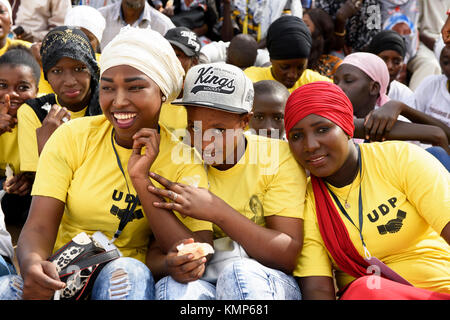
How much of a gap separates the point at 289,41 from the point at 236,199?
2588 millimetres

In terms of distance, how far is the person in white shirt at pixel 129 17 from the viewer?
6027 mm

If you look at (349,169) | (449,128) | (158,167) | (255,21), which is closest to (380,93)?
(449,128)

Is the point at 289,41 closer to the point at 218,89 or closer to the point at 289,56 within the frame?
the point at 289,56

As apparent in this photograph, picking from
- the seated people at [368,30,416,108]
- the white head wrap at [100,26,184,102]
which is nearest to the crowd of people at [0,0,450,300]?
the white head wrap at [100,26,184,102]

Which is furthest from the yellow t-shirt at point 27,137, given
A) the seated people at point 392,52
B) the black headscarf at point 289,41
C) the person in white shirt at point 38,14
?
the seated people at point 392,52

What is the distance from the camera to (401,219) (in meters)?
2.58

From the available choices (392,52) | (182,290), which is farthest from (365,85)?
(182,290)

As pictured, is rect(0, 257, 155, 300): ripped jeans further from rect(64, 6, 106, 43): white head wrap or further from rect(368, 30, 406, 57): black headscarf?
rect(368, 30, 406, 57): black headscarf

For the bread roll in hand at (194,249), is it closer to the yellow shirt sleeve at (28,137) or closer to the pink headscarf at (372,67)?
the yellow shirt sleeve at (28,137)

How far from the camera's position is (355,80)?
13.8 ft

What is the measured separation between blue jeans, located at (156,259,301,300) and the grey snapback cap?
852mm

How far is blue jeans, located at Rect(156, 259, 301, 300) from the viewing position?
2199 mm

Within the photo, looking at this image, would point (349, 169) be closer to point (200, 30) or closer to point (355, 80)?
point (355, 80)

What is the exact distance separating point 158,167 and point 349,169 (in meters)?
1.09
